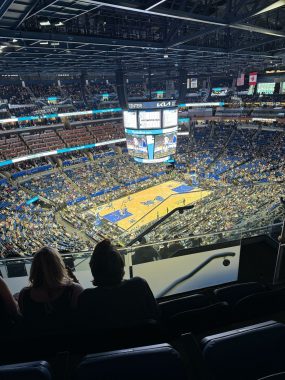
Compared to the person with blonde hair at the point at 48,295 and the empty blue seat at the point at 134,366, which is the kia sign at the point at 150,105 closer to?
the person with blonde hair at the point at 48,295

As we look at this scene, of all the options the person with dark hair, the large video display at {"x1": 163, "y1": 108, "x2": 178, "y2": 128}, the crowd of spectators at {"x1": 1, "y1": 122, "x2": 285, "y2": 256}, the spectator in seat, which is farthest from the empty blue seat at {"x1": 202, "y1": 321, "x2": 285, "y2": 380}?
the large video display at {"x1": 163, "y1": 108, "x2": 178, "y2": 128}

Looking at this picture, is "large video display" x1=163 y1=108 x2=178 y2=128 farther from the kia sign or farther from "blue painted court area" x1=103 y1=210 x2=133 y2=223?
"blue painted court area" x1=103 y1=210 x2=133 y2=223

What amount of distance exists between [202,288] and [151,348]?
2380mm

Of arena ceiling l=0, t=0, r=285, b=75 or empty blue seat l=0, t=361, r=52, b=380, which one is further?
arena ceiling l=0, t=0, r=285, b=75

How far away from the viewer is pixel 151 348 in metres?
1.69

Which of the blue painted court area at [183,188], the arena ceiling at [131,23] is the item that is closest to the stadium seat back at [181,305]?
the arena ceiling at [131,23]

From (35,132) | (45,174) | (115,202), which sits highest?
(35,132)

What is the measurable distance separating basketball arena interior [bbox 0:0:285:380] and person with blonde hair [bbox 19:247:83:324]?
0.01 metres

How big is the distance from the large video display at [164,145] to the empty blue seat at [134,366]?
66.4 feet

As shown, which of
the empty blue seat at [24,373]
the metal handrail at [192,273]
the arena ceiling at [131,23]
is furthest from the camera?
the arena ceiling at [131,23]

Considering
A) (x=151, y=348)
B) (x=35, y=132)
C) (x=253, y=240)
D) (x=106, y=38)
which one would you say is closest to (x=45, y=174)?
(x=35, y=132)

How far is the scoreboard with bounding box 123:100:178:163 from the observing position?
20.6 m

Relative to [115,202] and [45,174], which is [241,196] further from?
[45,174]

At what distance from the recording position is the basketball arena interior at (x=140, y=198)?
2150 millimetres
